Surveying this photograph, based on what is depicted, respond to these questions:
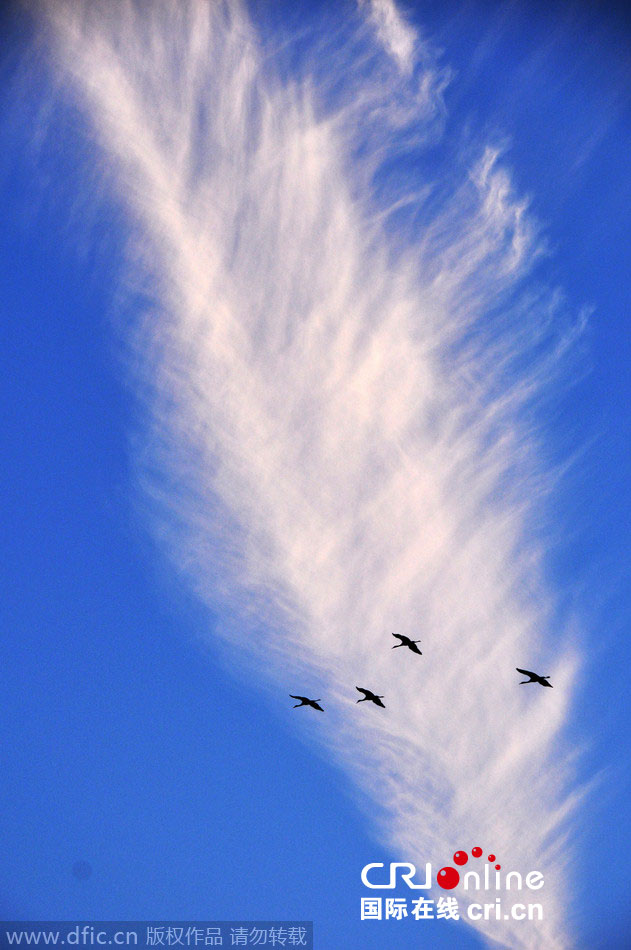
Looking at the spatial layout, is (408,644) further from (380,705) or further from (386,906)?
(386,906)

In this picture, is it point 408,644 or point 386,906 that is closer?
point 408,644

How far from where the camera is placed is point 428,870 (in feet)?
271

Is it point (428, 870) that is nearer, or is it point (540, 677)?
point (540, 677)

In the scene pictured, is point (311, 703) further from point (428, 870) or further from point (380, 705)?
point (428, 870)

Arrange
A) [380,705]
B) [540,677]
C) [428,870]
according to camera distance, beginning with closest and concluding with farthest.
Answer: [540,677], [380,705], [428,870]

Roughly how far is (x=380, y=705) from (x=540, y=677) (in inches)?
626

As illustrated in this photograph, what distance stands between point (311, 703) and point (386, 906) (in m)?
23.0

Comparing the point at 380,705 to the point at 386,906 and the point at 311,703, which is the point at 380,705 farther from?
the point at 386,906

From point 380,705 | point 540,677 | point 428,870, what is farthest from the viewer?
point 428,870

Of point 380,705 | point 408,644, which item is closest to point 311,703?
point 380,705

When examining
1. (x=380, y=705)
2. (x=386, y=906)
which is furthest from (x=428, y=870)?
(x=380, y=705)

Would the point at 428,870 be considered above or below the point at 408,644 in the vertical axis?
below

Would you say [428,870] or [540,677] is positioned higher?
[540,677]

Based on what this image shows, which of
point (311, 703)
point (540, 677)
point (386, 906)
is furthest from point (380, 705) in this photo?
point (386, 906)
